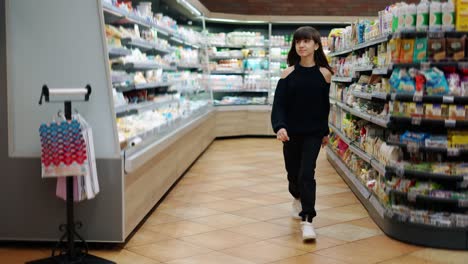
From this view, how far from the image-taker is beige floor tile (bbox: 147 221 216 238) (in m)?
4.87

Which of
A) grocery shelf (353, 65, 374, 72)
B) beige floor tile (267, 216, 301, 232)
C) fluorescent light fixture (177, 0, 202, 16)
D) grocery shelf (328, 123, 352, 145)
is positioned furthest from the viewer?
fluorescent light fixture (177, 0, 202, 16)

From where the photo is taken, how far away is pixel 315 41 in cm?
483

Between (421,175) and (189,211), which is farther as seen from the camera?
(189,211)

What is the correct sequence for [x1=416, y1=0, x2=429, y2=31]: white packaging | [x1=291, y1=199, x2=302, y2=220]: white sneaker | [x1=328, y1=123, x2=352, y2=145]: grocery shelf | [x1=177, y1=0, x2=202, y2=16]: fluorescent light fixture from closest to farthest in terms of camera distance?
1. [x1=416, y1=0, x2=429, y2=31]: white packaging
2. [x1=291, y1=199, x2=302, y2=220]: white sneaker
3. [x1=328, y1=123, x2=352, y2=145]: grocery shelf
4. [x1=177, y1=0, x2=202, y2=16]: fluorescent light fixture

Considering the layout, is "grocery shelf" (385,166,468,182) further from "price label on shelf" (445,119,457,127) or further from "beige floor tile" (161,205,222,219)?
"beige floor tile" (161,205,222,219)

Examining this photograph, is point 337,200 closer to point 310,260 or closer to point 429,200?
point 429,200

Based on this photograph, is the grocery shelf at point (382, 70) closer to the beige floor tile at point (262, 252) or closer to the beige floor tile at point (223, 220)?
the beige floor tile at point (262, 252)

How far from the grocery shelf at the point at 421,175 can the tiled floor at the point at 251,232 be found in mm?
546

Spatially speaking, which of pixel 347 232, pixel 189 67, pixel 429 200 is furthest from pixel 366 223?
pixel 189 67

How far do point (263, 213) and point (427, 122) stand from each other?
1.89 meters

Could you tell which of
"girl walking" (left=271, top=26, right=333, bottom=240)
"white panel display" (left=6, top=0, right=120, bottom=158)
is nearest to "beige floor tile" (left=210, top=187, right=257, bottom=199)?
"girl walking" (left=271, top=26, right=333, bottom=240)

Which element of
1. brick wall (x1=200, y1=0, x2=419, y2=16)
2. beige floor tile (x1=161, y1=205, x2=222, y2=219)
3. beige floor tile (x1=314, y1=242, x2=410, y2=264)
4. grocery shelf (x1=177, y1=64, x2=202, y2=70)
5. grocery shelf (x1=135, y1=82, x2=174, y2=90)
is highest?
brick wall (x1=200, y1=0, x2=419, y2=16)

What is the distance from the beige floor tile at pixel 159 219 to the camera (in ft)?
17.1

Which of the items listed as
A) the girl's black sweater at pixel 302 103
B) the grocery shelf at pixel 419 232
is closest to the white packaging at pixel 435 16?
the girl's black sweater at pixel 302 103
